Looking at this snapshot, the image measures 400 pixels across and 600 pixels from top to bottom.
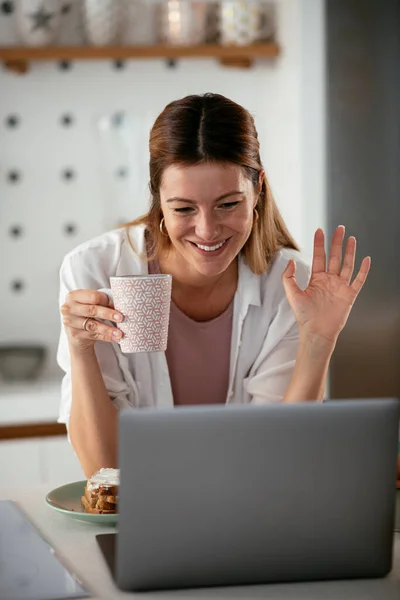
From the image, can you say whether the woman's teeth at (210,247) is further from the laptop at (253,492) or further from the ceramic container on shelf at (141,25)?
the ceramic container on shelf at (141,25)

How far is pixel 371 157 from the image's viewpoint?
313 cm

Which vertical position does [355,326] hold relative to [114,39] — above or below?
below

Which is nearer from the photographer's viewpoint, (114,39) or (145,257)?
(145,257)

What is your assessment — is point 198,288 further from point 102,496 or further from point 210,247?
point 102,496

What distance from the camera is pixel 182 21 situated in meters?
3.26

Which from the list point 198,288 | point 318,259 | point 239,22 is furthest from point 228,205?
point 239,22

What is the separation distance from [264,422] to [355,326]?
A: 220 centimetres

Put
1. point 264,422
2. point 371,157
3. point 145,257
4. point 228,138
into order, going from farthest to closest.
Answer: point 371,157 → point 145,257 → point 228,138 → point 264,422

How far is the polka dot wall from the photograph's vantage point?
337 centimetres

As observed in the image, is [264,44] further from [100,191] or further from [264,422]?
[264,422]

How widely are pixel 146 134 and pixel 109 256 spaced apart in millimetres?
1700

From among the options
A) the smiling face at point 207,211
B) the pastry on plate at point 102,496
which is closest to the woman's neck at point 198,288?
the smiling face at point 207,211

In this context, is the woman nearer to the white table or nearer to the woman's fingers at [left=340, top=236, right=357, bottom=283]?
the woman's fingers at [left=340, top=236, right=357, bottom=283]

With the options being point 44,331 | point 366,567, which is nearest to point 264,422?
point 366,567
